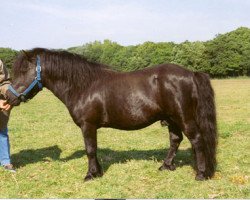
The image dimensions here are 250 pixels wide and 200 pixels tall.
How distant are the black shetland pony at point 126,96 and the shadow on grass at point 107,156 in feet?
4.26

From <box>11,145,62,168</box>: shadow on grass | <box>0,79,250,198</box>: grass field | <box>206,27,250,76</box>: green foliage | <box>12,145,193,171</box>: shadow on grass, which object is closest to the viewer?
<box>0,79,250,198</box>: grass field

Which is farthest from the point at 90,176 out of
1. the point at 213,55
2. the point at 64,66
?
the point at 213,55

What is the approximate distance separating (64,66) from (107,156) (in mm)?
2818

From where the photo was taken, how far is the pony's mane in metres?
6.68

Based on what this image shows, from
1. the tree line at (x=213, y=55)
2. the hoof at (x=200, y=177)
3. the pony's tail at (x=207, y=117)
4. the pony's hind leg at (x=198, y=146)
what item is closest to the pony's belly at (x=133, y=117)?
the pony's hind leg at (x=198, y=146)

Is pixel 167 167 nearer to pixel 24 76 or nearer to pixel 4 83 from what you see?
pixel 24 76

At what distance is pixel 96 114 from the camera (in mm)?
6566

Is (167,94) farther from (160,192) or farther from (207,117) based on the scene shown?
(160,192)

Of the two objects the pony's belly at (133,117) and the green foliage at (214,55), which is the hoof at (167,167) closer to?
the pony's belly at (133,117)

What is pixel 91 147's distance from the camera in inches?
264

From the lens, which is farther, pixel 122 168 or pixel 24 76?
pixel 122 168

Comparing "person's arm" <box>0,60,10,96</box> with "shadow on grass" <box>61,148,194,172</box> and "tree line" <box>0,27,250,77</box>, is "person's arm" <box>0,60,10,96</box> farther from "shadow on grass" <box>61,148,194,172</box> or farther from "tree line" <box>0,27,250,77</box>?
"tree line" <box>0,27,250,77</box>

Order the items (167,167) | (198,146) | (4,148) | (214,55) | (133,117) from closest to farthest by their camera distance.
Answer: (198,146) → (133,117) → (167,167) → (4,148) → (214,55)

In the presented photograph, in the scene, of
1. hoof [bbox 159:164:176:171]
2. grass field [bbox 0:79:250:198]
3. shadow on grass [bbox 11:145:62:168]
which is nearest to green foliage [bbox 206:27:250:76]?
grass field [bbox 0:79:250:198]
